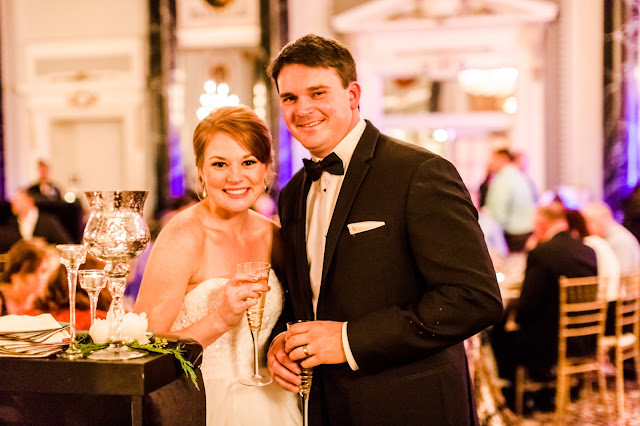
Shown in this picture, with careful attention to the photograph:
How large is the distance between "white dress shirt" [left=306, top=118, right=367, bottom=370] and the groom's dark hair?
0.17 meters

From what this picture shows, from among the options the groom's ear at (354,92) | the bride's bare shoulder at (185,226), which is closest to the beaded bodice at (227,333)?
the bride's bare shoulder at (185,226)

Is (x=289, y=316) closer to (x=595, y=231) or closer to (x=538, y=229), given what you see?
(x=538, y=229)

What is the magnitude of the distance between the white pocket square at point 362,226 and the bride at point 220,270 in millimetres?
550

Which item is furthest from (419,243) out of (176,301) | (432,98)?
(432,98)

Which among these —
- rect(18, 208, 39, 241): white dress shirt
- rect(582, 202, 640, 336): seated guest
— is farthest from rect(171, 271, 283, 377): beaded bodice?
rect(18, 208, 39, 241): white dress shirt

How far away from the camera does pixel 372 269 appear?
1.86 m

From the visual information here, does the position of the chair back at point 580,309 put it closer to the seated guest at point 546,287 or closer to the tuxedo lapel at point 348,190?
the seated guest at point 546,287

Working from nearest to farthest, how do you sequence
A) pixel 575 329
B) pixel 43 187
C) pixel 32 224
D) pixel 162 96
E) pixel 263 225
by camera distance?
pixel 263 225 → pixel 575 329 → pixel 32 224 → pixel 43 187 → pixel 162 96

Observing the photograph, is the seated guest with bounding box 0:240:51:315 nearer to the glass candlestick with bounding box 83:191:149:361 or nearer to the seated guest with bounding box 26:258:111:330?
the seated guest with bounding box 26:258:111:330

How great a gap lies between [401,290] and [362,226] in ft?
0.68

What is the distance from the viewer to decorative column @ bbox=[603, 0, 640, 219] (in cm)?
834

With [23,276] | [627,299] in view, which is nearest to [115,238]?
[23,276]

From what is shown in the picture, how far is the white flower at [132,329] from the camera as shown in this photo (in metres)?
1.50

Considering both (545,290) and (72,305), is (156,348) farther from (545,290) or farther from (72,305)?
(545,290)
